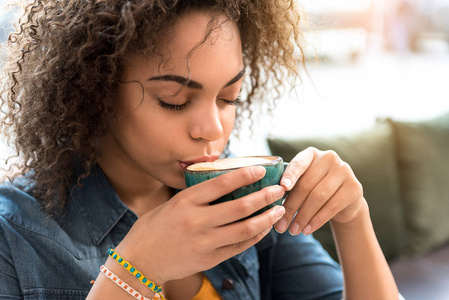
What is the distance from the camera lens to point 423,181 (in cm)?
207

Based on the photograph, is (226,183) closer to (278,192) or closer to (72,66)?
(278,192)

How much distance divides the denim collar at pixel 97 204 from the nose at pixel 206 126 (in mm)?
313

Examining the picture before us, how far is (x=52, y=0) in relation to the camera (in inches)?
41.7

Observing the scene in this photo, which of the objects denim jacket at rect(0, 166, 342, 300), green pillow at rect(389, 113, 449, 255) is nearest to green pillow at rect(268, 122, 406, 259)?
green pillow at rect(389, 113, 449, 255)

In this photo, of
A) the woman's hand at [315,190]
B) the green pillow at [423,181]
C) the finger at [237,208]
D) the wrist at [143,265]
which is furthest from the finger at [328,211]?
the green pillow at [423,181]

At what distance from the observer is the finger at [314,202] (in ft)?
3.33

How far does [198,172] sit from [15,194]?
50 centimetres

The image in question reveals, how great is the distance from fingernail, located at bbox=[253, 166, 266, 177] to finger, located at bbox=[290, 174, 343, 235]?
210mm

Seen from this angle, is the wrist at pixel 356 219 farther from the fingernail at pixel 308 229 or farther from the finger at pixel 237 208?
the finger at pixel 237 208

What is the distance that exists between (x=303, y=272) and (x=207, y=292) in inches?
12.7

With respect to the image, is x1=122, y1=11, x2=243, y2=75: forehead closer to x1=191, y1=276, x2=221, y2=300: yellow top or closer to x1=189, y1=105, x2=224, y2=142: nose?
x1=189, y1=105, x2=224, y2=142: nose

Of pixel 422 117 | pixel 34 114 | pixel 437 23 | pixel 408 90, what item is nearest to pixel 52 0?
pixel 34 114

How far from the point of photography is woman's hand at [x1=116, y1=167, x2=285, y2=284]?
83 centimetres

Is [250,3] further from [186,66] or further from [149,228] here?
[149,228]
